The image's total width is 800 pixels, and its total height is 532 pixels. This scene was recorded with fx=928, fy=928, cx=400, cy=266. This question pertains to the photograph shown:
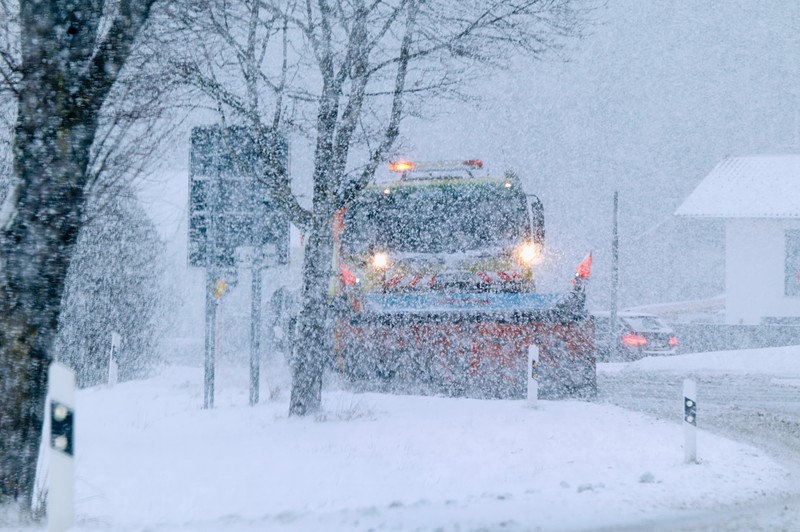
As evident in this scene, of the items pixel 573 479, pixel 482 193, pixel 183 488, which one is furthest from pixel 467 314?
pixel 183 488

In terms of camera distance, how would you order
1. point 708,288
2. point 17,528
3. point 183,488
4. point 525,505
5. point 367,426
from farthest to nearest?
point 708,288 < point 367,426 < point 183,488 < point 525,505 < point 17,528

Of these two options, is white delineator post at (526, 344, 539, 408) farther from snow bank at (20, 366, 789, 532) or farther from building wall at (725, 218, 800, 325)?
building wall at (725, 218, 800, 325)

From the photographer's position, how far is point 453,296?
12.0 m

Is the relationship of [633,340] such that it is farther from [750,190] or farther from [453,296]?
[453,296]

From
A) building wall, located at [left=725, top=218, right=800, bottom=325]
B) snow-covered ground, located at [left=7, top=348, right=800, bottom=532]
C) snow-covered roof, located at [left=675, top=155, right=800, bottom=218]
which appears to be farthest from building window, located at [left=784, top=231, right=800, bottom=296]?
snow-covered ground, located at [left=7, top=348, right=800, bottom=532]

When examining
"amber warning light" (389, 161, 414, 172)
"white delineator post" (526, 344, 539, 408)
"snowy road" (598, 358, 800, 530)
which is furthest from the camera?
"amber warning light" (389, 161, 414, 172)

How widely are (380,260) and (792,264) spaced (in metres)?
21.7

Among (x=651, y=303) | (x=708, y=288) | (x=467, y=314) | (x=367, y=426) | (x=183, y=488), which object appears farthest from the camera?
(x=651, y=303)

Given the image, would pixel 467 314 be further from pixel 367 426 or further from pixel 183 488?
pixel 183 488

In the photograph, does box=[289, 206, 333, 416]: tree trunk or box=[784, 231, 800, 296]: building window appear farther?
box=[784, 231, 800, 296]: building window

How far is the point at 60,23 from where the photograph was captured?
527cm

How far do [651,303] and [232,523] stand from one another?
3841cm

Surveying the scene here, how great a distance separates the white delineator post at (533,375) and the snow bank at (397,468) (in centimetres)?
24

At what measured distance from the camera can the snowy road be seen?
5.60 m
